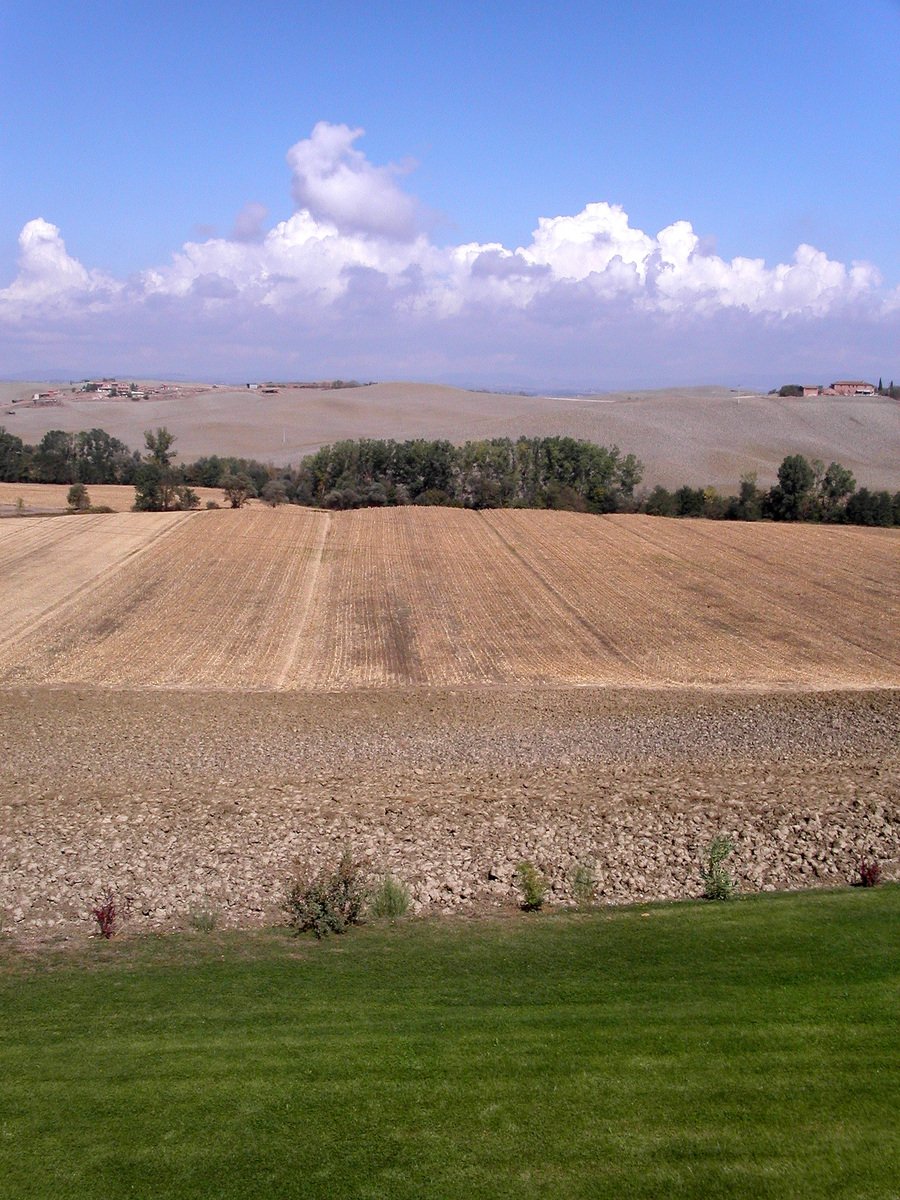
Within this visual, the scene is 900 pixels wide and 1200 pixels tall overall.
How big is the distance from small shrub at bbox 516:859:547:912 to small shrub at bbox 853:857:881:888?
482 cm

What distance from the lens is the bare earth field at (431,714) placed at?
49.8 ft

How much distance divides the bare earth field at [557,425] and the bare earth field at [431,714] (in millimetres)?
44922

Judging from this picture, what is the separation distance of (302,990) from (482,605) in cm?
2919

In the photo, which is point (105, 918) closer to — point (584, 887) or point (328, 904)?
point (328, 904)

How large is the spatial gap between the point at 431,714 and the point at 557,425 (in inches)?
3501

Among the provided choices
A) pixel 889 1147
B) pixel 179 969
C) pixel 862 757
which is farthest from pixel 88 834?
pixel 862 757

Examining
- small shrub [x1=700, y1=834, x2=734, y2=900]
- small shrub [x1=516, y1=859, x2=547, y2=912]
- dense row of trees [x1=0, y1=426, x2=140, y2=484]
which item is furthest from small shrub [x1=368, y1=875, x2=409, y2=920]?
dense row of trees [x1=0, y1=426, x2=140, y2=484]

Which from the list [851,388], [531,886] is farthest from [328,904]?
[851,388]

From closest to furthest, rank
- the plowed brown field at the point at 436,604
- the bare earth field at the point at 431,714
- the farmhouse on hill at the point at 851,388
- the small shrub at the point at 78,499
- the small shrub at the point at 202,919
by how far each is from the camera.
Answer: the small shrub at the point at 202,919
the bare earth field at the point at 431,714
the plowed brown field at the point at 436,604
the small shrub at the point at 78,499
the farmhouse on hill at the point at 851,388

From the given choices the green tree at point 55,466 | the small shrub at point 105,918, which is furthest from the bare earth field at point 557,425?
the small shrub at point 105,918

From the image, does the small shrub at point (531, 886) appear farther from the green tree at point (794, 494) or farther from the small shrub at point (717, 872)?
the green tree at point (794, 494)

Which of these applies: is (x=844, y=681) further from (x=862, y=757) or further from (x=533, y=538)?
(x=533, y=538)

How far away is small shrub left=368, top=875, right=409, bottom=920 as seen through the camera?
43.3ft

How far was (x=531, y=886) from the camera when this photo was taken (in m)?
13.6
